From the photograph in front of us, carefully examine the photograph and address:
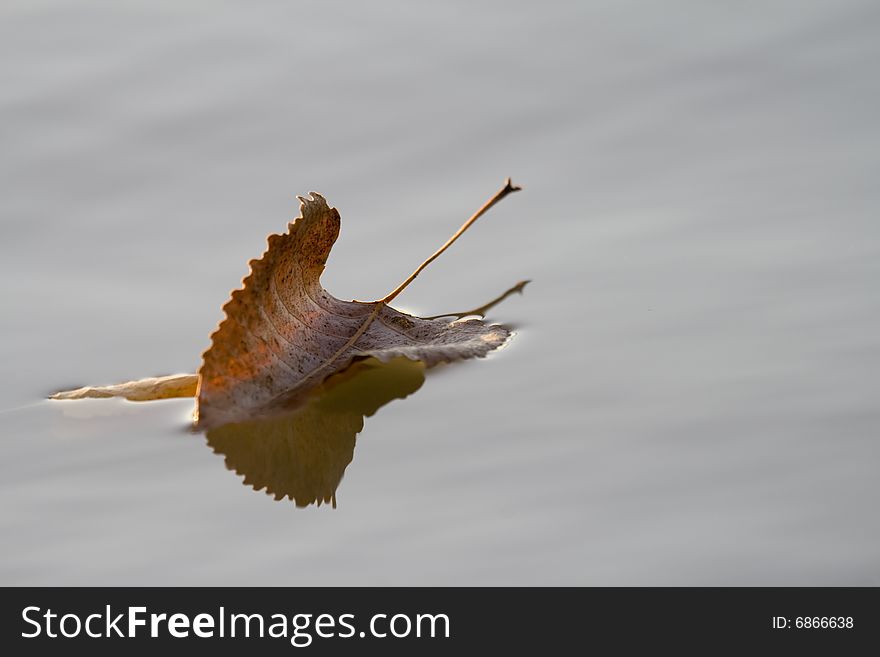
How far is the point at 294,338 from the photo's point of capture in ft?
6.68

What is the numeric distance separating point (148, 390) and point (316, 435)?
34 cm

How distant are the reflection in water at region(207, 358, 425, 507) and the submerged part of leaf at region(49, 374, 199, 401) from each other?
0.58ft

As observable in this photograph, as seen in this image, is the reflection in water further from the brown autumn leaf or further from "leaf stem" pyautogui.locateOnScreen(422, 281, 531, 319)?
"leaf stem" pyautogui.locateOnScreen(422, 281, 531, 319)

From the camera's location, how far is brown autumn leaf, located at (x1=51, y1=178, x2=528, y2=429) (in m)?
1.90

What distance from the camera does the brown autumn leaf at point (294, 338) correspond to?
190cm

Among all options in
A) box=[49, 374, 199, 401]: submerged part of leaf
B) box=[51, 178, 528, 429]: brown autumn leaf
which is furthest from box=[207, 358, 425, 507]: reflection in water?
box=[49, 374, 199, 401]: submerged part of leaf

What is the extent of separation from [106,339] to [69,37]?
128cm

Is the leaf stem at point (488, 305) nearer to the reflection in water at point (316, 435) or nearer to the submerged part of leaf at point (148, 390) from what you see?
the reflection in water at point (316, 435)

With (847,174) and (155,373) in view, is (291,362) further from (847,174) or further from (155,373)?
(847,174)

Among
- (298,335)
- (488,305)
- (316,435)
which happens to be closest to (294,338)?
(298,335)

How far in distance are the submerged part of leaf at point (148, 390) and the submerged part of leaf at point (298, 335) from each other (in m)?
0.09

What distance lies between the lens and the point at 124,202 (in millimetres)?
2721

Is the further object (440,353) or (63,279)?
(63,279)

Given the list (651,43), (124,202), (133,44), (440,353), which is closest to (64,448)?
(440,353)
